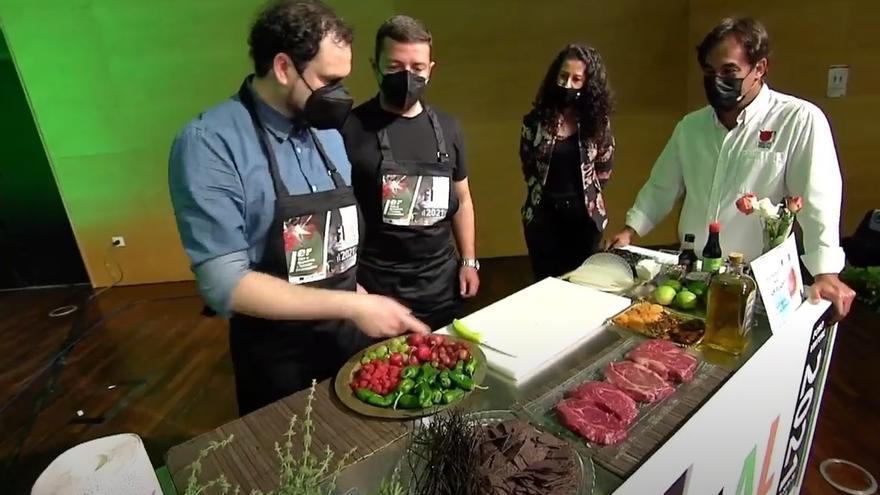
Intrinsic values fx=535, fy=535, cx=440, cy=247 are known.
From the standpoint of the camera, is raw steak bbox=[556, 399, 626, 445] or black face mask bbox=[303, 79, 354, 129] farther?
black face mask bbox=[303, 79, 354, 129]

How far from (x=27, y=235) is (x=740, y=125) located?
4.91 meters

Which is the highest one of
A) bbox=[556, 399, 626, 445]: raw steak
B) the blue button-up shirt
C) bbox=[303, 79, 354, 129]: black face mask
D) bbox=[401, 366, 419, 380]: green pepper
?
bbox=[303, 79, 354, 129]: black face mask

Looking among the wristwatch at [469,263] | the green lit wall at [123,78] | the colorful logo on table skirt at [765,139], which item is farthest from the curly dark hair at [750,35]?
the green lit wall at [123,78]

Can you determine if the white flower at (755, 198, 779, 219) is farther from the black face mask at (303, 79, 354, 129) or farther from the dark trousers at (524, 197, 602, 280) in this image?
the black face mask at (303, 79, 354, 129)

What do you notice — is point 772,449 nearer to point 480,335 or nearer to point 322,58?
point 480,335

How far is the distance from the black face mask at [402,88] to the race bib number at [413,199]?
240 millimetres

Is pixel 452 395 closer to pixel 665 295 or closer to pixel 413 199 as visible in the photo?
pixel 665 295

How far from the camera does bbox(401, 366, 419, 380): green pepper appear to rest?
1.05m

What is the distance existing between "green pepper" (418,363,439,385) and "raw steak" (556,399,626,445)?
0.24 metres

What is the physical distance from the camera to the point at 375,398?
1.00 meters

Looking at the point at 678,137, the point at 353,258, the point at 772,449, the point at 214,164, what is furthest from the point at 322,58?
the point at 772,449

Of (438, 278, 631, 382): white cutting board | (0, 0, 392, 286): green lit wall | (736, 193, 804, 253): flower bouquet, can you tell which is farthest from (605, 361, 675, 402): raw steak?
(0, 0, 392, 286): green lit wall

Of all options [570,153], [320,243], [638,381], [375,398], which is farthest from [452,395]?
[570,153]

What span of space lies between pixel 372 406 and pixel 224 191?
0.53m
